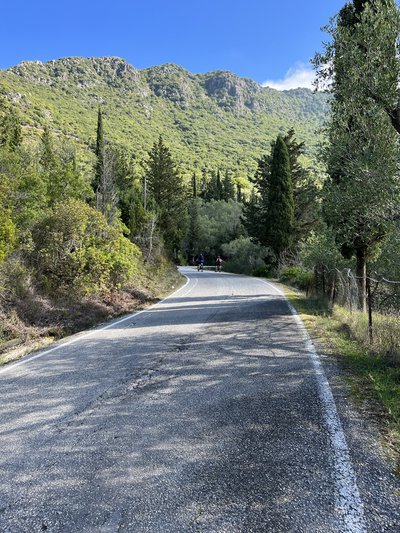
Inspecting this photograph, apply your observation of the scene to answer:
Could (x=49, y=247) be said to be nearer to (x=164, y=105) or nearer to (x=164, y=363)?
(x=164, y=363)

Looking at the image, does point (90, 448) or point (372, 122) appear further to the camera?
point (372, 122)

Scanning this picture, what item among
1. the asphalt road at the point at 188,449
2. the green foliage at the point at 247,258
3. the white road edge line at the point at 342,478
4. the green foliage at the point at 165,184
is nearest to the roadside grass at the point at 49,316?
A: the asphalt road at the point at 188,449

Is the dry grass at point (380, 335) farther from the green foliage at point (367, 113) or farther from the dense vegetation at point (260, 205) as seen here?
the green foliage at point (367, 113)

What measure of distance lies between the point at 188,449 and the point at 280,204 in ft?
103

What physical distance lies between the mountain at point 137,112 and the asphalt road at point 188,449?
61.3 m

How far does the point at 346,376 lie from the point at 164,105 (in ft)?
553

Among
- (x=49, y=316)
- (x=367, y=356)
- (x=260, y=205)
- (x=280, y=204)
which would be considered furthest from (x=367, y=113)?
(x=260, y=205)

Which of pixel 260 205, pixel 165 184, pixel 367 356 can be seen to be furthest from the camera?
pixel 165 184

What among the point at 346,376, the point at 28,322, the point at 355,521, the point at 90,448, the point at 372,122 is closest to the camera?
the point at 355,521

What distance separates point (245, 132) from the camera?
165375 mm

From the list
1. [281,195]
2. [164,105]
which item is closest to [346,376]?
[281,195]

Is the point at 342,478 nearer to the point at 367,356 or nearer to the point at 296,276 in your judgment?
the point at 367,356

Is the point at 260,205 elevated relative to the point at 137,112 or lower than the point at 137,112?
lower

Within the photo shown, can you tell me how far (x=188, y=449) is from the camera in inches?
149
